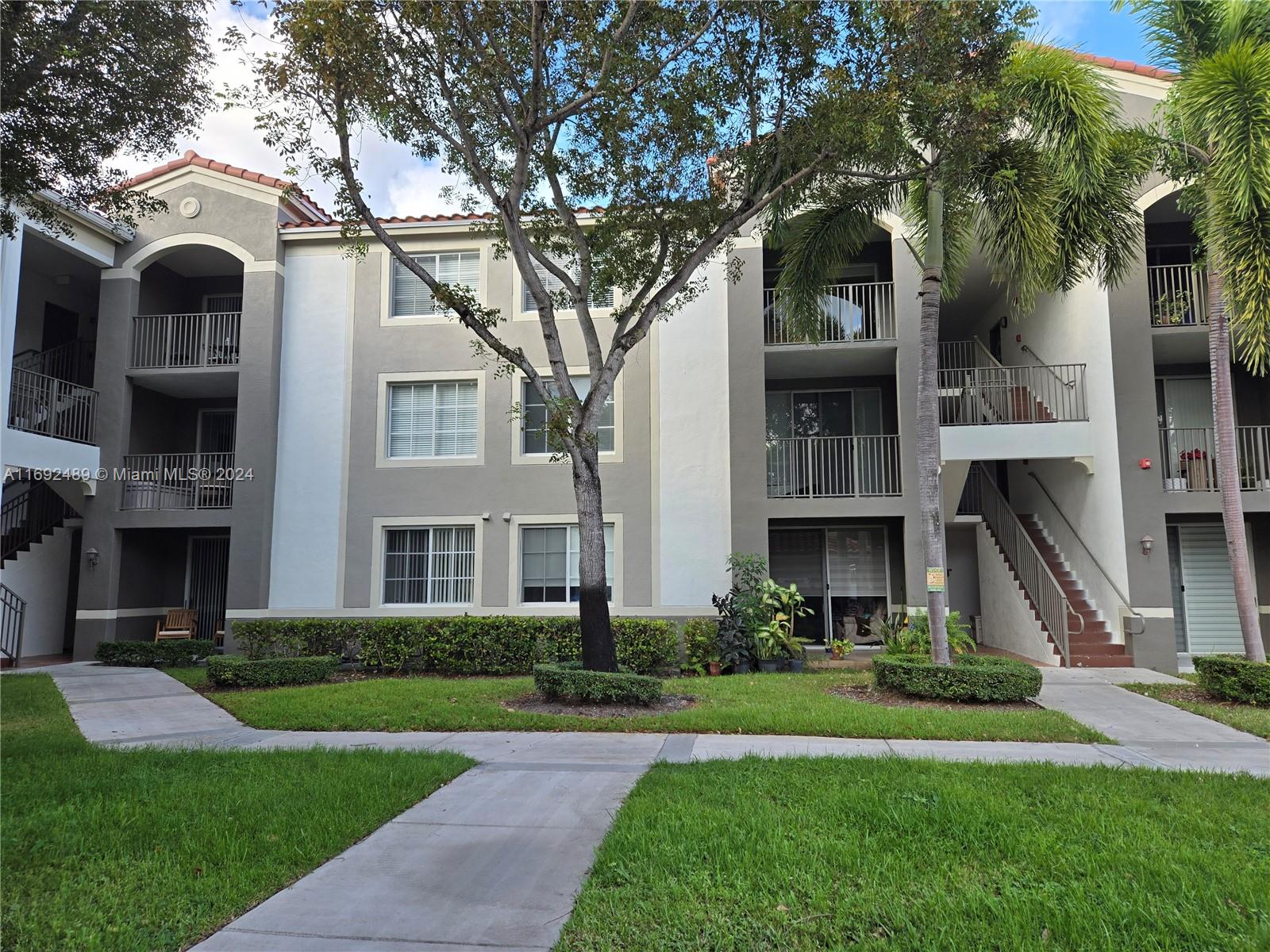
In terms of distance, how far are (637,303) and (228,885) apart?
8.45m

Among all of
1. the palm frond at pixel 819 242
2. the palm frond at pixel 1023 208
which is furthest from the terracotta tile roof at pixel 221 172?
the palm frond at pixel 1023 208

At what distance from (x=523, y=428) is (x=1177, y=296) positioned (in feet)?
37.9


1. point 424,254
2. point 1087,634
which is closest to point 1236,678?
point 1087,634

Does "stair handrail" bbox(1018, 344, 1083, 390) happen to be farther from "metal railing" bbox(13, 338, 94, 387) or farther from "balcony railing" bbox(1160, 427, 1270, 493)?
"metal railing" bbox(13, 338, 94, 387)

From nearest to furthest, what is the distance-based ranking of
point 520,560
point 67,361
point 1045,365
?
1. point 1045,365
2. point 520,560
3. point 67,361

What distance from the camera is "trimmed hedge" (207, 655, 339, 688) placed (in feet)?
39.6

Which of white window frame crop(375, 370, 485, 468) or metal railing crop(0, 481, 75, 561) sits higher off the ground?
white window frame crop(375, 370, 485, 468)

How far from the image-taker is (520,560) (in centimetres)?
1538

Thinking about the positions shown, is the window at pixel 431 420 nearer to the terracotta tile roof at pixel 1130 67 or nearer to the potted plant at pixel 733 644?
the potted plant at pixel 733 644

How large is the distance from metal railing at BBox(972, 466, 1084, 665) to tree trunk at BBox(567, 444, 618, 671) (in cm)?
805

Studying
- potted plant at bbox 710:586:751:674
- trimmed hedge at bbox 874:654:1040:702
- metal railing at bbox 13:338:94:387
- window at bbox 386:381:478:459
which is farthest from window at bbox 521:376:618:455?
metal railing at bbox 13:338:94:387

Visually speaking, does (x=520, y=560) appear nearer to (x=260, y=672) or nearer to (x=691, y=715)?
(x=260, y=672)

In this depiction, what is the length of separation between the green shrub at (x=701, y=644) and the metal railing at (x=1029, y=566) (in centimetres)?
573

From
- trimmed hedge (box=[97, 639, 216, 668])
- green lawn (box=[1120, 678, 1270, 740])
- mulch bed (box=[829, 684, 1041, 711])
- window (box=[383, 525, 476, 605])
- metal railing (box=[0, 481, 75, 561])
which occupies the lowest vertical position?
green lawn (box=[1120, 678, 1270, 740])
